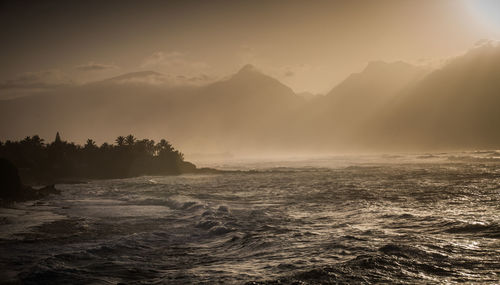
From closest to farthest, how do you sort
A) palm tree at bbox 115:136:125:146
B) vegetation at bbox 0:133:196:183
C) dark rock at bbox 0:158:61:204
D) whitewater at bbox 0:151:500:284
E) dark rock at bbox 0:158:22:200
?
whitewater at bbox 0:151:500:284 < dark rock at bbox 0:158:61:204 < dark rock at bbox 0:158:22:200 < vegetation at bbox 0:133:196:183 < palm tree at bbox 115:136:125:146

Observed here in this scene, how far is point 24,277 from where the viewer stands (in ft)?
32.6

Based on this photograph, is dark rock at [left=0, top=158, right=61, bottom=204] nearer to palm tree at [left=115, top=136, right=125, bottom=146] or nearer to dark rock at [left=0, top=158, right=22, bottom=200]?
dark rock at [left=0, top=158, right=22, bottom=200]

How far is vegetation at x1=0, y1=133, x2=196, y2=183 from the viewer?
82375 millimetres

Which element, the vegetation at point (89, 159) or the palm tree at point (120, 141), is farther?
the palm tree at point (120, 141)

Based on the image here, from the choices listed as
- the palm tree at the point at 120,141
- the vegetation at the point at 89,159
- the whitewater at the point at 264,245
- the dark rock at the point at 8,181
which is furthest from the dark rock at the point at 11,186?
the palm tree at the point at 120,141

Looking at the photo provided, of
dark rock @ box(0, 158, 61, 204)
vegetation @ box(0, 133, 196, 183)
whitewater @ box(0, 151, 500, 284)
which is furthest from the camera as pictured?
vegetation @ box(0, 133, 196, 183)

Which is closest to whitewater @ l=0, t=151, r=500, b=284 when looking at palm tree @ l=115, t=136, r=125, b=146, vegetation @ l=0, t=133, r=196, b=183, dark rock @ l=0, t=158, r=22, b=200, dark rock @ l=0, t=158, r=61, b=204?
dark rock @ l=0, t=158, r=61, b=204

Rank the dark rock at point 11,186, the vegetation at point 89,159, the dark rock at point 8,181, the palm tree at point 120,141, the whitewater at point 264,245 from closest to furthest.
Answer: the whitewater at point 264,245, the dark rock at point 11,186, the dark rock at point 8,181, the vegetation at point 89,159, the palm tree at point 120,141


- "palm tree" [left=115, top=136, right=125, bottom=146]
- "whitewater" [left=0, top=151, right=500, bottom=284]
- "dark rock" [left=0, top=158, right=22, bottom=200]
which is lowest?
"whitewater" [left=0, top=151, right=500, bottom=284]

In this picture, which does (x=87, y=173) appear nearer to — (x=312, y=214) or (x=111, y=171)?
(x=111, y=171)

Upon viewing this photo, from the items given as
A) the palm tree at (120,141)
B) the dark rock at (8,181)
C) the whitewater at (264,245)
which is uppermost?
the palm tree at (120,141)

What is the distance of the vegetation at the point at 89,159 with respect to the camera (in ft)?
270

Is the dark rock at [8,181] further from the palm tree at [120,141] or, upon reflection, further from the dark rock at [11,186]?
the palm tree at [120,141]

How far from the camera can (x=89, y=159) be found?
314 ft
